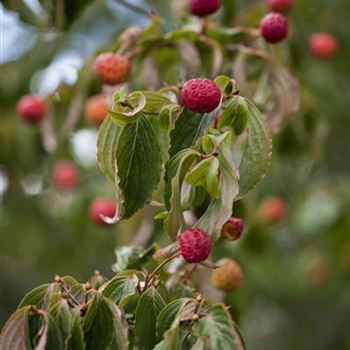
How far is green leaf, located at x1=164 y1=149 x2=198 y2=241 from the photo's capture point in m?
1.71

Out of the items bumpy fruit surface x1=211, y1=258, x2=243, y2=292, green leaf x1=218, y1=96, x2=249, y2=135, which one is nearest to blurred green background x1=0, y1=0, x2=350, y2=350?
bumpy fruit surface x1=211, y1=258, x2=243, y2=292

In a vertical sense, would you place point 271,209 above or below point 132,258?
below

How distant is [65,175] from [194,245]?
2959mm

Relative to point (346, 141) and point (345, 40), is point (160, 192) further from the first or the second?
point (346, 141)

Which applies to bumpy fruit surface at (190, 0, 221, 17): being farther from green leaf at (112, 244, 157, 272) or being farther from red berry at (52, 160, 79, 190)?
red berry at (52, 160, 79, 190)

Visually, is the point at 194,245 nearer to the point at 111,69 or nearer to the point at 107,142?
the point at 107,142

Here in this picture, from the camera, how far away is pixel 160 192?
2156 mm

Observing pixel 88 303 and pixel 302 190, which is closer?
pixel 88 303

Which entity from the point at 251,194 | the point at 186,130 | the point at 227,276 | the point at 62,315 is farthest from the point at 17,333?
the point at 251,194

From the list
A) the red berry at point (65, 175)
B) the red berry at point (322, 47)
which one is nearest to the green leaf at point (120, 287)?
the red berry at point (322, 47)

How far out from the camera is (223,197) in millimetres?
1730

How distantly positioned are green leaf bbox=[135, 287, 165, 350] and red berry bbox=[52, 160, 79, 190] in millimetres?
2814

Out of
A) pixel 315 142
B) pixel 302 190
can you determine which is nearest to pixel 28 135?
pixel 315 142

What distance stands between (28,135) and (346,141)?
2442 mm
